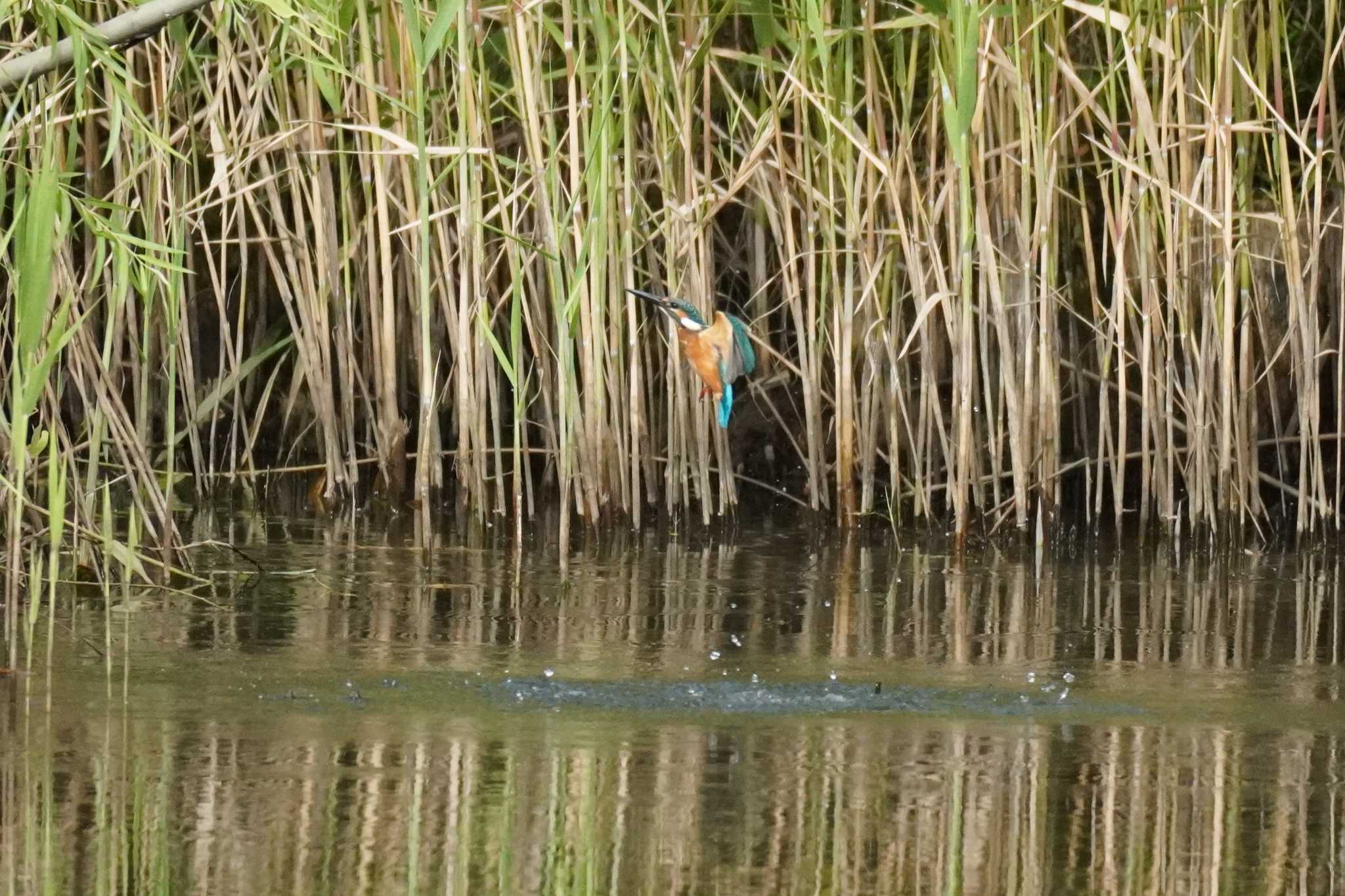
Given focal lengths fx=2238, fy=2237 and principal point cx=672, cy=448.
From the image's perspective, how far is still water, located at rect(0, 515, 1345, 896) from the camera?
287cm

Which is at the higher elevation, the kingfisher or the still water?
the kingfisher

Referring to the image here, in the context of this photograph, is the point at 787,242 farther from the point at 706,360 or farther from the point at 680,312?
the point at 706,360

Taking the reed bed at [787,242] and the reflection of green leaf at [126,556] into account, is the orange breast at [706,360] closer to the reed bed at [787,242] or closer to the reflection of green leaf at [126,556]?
the reed bed at [787,242]

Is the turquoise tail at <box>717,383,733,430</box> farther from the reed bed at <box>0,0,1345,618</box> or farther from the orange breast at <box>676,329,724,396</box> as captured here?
the reed bed at <box>0,0,1345,618</box>

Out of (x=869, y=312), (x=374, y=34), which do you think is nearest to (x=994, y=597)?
(x=869, y=312)

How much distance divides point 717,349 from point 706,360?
1.6 inches

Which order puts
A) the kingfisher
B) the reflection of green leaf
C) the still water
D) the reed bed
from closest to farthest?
the still water
the reflection of green leaf
the kingfisher
the reed bed

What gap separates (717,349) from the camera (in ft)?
17.9

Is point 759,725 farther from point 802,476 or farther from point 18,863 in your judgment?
point 802,476

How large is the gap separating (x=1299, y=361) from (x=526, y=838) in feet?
12.6

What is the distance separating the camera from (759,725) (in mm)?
3791

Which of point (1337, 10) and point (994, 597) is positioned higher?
point (1337, 10)

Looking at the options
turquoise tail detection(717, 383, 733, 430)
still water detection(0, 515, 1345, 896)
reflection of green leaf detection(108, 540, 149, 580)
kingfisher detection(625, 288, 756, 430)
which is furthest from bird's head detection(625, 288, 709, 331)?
reflection of green leaf detection(108, 540, 149, 580)

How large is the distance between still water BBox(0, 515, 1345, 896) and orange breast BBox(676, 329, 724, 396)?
0.50 metres
